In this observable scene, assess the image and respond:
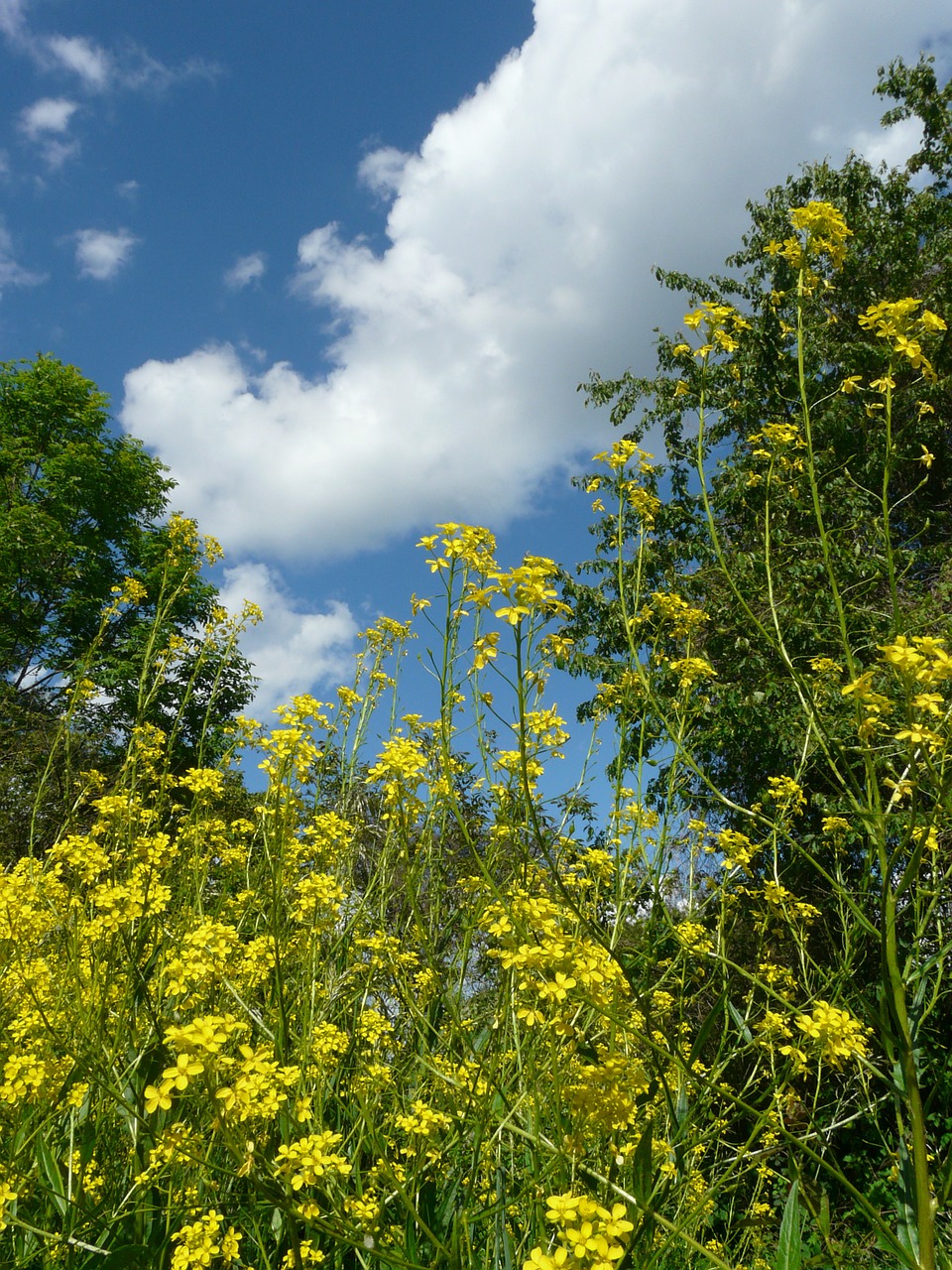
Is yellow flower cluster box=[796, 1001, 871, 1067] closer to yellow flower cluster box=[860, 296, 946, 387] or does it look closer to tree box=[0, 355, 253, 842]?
yellow flower cluster box=[860, 296, 946, 387]

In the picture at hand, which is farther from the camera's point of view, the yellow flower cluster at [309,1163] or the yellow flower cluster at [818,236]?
the yellow flower cluster at [818,236]

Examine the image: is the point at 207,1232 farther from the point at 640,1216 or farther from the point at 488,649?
the point at 488,649

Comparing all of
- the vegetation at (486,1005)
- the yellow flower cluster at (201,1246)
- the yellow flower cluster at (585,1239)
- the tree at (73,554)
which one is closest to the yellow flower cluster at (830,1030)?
the vegetation at (486,1005)

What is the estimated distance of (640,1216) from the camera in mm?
1405

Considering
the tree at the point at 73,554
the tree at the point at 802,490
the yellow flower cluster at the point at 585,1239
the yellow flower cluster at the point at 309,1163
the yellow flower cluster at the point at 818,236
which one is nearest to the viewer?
the yellow flower cluster at the point at 585,1239

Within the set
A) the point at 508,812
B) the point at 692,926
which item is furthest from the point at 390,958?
the point at 692,926

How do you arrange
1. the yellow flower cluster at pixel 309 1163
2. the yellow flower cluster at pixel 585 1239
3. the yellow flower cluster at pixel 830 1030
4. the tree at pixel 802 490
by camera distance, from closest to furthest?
the yellow flower cluster at pixel 585 1239 < the yellow flower cluster at pixel 309 1163 < the yellow flower cluster at pixel 830 1030 < the tree at pixel 802 490

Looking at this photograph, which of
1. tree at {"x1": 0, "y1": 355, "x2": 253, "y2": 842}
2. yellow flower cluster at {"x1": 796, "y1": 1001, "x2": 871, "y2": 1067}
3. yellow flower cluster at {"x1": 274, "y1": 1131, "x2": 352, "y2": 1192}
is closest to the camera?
yellow flower cluster at {"x1": 274, "y1": 1131, "x2": 352, "y2": 1192}

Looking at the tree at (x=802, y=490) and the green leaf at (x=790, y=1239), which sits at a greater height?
the tree at (x=802, y=490)

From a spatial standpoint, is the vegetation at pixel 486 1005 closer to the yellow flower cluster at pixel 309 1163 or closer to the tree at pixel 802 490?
the yellow flower cluster at pixel 309 1163

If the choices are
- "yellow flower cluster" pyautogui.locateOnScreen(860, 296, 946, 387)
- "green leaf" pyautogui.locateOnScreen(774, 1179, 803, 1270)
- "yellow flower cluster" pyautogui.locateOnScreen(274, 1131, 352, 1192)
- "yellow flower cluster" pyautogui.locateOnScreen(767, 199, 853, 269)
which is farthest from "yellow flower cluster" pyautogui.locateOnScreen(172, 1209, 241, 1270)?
"yellow flower cluster" pyautogui.locateOnScreen(767, 199, 853, 269)

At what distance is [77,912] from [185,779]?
61 cm

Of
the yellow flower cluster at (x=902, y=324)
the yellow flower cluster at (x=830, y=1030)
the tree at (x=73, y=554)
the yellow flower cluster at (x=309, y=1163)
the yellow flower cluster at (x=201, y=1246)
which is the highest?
the tree at (x=73, y=554)

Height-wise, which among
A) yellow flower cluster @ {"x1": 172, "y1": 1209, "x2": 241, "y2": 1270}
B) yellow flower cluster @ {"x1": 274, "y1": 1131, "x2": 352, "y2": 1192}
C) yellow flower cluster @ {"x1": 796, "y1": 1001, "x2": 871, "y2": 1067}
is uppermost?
yellow flower cluster @ {"x1": 796, "y1": 1001, "x2": 871, "y2": 1067}
